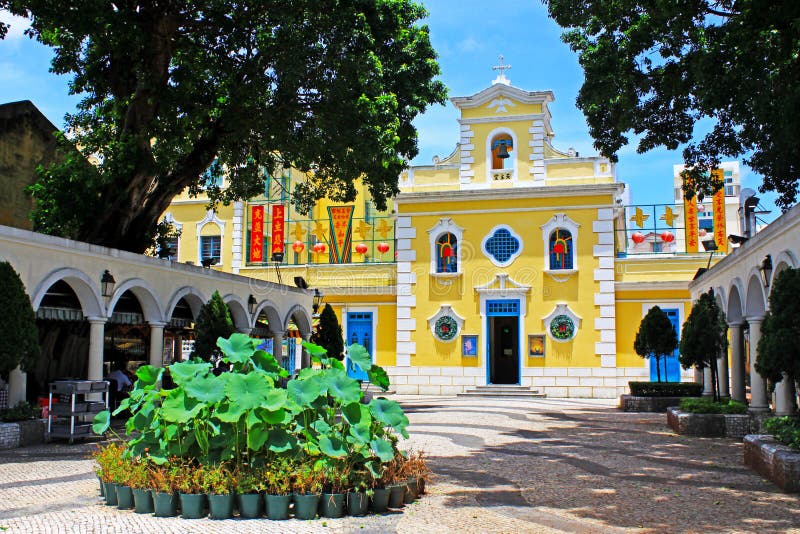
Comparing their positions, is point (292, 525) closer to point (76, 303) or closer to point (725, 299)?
point (76, 303)

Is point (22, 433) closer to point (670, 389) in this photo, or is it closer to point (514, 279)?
point (670, 389)

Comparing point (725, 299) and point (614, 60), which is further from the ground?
point (614, 60)

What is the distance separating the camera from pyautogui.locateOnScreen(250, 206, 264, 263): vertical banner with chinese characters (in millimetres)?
28203

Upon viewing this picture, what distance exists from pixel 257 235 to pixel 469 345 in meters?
8.88

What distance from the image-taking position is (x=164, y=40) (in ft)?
50.0

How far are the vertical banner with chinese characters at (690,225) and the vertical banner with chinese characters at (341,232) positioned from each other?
11170 millimetres

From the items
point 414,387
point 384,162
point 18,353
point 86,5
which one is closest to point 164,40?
point 86,5

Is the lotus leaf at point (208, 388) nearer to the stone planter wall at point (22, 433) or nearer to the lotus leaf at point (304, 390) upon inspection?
the lotus leaf at point (304, 390)

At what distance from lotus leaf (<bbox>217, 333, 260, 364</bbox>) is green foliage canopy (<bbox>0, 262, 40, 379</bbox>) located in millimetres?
4824

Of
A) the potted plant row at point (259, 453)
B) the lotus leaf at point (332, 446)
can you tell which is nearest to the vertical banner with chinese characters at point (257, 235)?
the potted plant row at point (259, 453)

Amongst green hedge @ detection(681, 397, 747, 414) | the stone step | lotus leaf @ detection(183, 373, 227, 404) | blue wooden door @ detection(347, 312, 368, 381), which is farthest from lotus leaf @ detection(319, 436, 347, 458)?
blue wooden door @ detection(347, 312, 368, 381)

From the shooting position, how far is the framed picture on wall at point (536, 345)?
81.6ft

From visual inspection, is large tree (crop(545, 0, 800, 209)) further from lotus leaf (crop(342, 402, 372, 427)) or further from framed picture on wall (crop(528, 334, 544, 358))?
framed picture on wall (crop(528, 334, 544, 358))

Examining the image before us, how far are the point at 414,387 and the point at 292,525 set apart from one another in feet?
62.9
